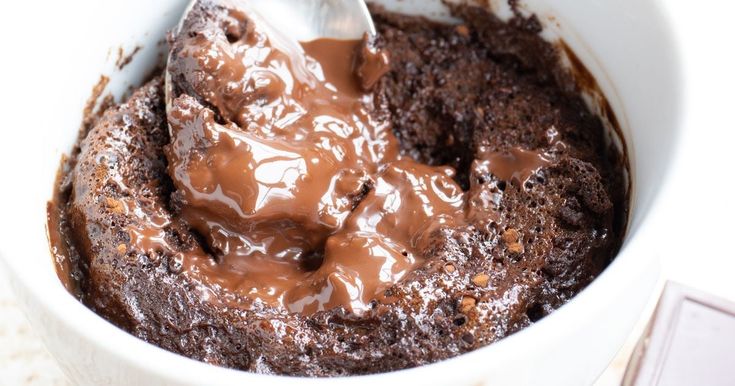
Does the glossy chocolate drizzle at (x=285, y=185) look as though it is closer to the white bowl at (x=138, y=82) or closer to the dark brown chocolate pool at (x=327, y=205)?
the dark brown chocolate pool at (x=327, y=205)

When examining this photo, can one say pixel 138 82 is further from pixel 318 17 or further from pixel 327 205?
pixel 327 205

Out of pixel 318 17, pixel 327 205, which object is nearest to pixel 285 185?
pixel 327 205

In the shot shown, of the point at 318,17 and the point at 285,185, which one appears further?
the point at 318,17

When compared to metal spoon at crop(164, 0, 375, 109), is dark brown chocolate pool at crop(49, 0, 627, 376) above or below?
below

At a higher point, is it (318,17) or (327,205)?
(318,17)

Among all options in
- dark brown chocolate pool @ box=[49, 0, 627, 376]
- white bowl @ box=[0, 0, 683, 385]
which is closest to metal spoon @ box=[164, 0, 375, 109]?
dark brown chocolate pool @ box=[49, 0, 627, 376]

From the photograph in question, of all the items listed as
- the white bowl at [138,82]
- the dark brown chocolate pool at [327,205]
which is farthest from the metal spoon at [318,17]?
the white bowl at [138,82]

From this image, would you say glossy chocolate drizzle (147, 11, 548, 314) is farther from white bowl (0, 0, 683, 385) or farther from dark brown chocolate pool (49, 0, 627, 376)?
white bowl (0, 0, 683, 385)
